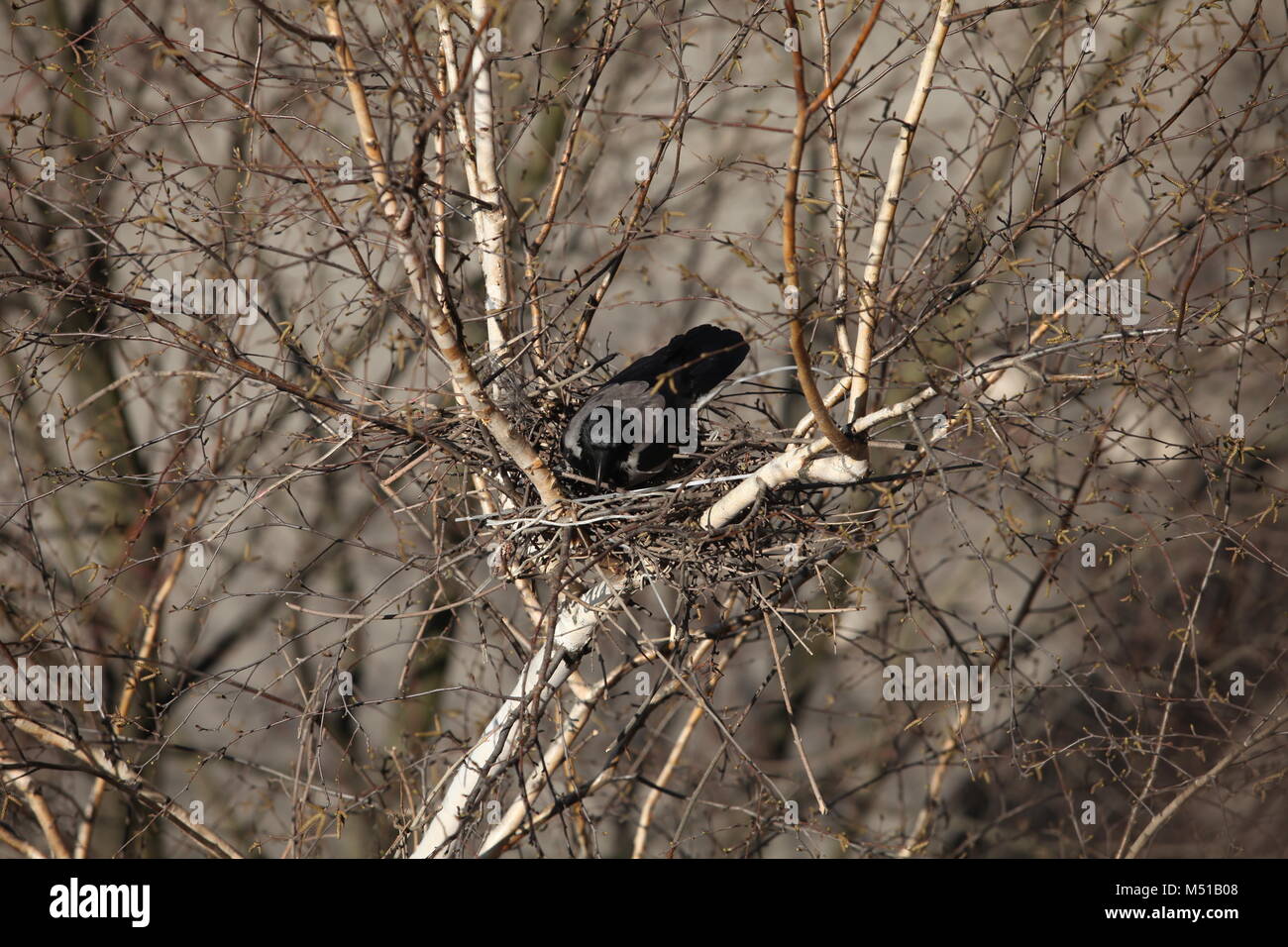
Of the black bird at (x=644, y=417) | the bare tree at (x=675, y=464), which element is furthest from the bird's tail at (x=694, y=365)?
the bare tree at (x=675, y=464)

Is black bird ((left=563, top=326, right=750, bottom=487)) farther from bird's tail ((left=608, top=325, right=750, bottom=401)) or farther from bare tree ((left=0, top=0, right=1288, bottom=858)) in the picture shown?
bare tree ((left=0, top=0, right=1288, bottom=858))

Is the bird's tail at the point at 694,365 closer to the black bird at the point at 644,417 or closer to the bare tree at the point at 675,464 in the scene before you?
the black bird at the point at 644,417

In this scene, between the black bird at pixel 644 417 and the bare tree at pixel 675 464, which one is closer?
the bare tree at pixel 675 464

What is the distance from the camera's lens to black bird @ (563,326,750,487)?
2.41 meters

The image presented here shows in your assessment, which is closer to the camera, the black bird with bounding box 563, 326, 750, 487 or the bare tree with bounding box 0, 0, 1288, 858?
the bare tree with bounding box 0, 0, 1288, 858

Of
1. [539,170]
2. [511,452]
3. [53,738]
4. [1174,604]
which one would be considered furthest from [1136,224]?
[53,738]

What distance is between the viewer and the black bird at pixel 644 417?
241 cm

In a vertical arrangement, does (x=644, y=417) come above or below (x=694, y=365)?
below

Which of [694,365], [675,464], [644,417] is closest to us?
[644,417]

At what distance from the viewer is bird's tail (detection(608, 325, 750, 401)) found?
2.50 meters

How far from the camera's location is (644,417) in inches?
94.3

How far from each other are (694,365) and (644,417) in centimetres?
23

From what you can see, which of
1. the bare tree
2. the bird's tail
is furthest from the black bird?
the bare tree

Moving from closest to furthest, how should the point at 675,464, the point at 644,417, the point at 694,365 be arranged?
the point at 644,417 < the point at 694,365 < the point at 675,464
